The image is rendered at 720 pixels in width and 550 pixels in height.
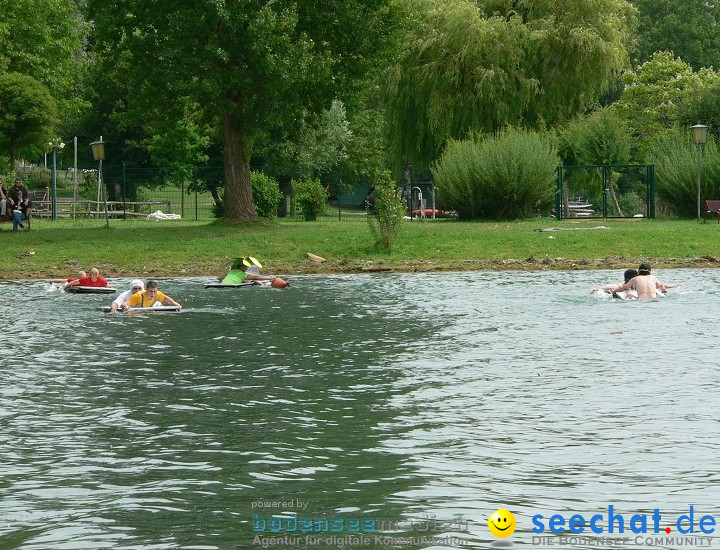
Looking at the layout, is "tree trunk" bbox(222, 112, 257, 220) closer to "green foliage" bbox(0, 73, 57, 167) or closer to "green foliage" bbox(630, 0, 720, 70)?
"green foliage" bbox(0, 73, 57, 167)

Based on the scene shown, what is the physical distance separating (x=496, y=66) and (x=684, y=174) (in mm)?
10606

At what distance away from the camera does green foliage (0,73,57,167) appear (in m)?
49.5

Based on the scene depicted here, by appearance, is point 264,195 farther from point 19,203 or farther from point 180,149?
point 19,203

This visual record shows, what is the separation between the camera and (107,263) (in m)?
38.6

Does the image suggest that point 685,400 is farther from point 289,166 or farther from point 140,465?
point 289,166

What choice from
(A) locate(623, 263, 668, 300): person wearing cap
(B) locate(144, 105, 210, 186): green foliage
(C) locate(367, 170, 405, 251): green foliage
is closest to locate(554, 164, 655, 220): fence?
(C) locate(367, 170, 405, 251): green foliage

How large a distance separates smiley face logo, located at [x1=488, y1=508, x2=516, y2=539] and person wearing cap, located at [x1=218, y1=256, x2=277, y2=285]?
2272cm

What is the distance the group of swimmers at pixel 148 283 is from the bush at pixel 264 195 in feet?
74.4

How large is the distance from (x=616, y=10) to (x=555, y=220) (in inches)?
576

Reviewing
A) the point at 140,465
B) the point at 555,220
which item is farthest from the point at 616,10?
the point at 140,465

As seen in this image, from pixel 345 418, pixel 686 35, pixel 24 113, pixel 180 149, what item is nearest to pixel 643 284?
pixel 345 418

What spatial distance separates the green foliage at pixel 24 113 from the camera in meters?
49.5

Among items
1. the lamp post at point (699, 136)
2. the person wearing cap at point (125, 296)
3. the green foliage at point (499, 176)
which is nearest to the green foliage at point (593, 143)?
the green foliage at point (499, 176)

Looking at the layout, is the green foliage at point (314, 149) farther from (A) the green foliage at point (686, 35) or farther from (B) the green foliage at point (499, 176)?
(A) the green foliage at point (686, 35)
